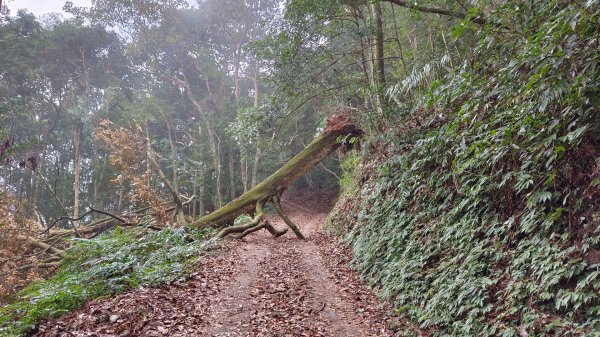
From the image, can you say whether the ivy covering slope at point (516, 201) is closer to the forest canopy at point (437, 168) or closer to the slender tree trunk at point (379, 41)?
the forest canopy at point (437, 168)

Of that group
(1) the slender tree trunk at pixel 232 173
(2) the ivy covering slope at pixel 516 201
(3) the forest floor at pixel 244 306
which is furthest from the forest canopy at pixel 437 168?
(1) the slender tree trunk at pixel 232 173

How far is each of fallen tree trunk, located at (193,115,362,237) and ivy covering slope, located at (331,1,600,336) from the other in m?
6.17

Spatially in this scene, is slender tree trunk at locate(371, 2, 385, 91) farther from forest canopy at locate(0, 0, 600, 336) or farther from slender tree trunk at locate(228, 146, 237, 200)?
slender tree trunk at locate(228, 146, 237, 200)

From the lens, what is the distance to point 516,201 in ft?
14.6

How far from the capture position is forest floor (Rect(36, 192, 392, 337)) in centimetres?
436

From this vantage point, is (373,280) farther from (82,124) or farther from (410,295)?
(82,124)

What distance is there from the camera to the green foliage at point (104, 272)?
4781 mm

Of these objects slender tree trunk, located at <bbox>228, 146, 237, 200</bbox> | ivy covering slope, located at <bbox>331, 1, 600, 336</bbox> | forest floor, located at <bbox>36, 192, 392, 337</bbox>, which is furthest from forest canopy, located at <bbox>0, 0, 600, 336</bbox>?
slender tree trunk, located at <bbox>228, 146, 237, 200</bbox>

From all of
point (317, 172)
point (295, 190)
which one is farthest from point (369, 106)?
point (295, 190)

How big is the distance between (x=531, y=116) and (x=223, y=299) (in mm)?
5197

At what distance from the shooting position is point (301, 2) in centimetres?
855

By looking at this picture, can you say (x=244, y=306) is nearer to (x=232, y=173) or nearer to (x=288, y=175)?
(x=288, y=175)

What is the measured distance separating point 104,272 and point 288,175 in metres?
7.23

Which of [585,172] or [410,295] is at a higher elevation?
[585,172]
